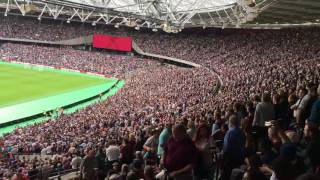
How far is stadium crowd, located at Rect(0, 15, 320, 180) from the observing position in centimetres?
569

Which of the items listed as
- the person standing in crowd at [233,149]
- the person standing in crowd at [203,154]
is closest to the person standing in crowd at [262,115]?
the person standing in crowd at [203,154]

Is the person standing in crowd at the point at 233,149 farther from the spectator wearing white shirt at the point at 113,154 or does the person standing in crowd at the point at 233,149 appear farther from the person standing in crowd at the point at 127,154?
the spectator wearing white shirt at the point at 113,154

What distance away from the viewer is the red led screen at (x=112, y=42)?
64.7 metres

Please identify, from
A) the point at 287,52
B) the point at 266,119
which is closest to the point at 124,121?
the point at 266,119

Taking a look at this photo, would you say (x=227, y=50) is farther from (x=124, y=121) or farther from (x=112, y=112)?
(x=124, y=121)

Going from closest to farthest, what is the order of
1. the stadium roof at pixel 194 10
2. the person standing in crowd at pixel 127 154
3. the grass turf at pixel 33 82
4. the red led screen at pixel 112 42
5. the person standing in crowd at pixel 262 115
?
the person standing in crowd at pixel 127 154
the person standing in crowd at pixel 262 115
the stadium roof at pixel 194 10
the grass turf at pixel 33 82
the red led screen at pixel 112 42

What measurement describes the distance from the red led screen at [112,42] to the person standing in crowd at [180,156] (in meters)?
59.5

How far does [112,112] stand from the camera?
25125 millimetres

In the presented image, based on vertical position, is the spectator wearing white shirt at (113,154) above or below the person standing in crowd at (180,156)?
below

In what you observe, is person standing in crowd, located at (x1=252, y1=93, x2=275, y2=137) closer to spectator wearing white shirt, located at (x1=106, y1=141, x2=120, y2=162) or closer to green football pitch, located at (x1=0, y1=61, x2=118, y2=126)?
spectator wearing white shirt, located at (x1=106, y1=141, x2=120, y2=162)

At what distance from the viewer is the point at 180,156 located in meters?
5.34

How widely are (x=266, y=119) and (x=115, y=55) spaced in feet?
183

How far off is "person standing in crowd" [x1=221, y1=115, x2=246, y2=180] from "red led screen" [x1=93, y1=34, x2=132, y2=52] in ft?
192

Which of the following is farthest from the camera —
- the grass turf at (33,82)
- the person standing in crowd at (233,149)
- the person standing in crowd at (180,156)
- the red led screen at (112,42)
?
the red led screen at (112,42)
